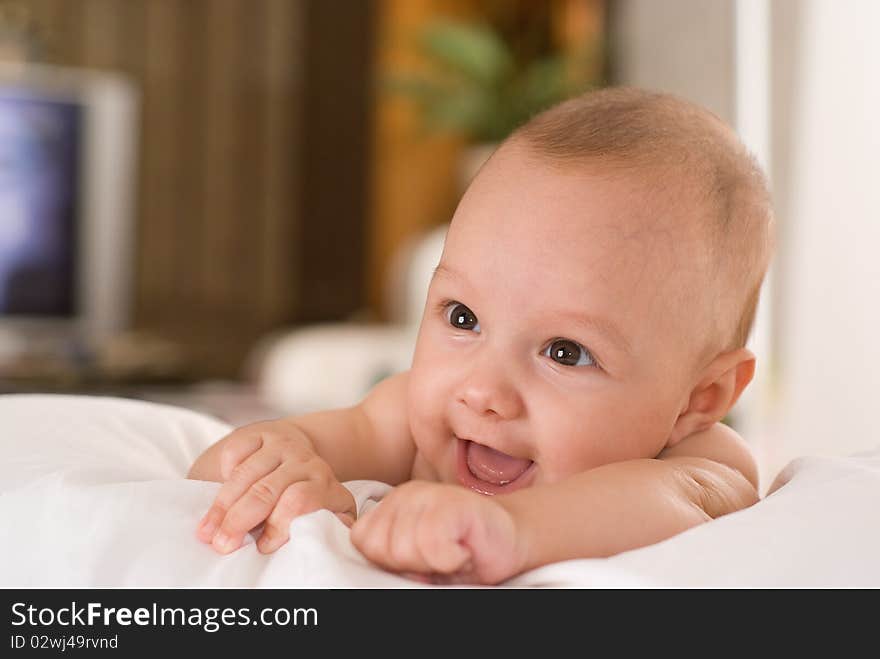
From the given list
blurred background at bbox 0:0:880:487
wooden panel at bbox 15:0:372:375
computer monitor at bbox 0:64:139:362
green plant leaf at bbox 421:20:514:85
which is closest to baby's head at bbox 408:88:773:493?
blurred background at bbox 0:0:880:487

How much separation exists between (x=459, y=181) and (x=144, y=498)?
183 inches

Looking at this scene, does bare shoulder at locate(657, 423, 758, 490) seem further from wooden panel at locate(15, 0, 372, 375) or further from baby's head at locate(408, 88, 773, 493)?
wooden panel at locate(15, 0, 372, 375)

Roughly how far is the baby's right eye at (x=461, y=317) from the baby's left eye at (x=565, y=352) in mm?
74

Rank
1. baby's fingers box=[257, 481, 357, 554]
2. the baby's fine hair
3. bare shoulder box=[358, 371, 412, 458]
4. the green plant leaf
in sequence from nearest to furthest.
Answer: baby's fingers box=[257, 481, 357, 554] → the baby's fine hair → bare shoulder box=[358, 371, 412, 458] → the green plant leaf

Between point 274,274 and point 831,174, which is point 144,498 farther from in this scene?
point 274,274

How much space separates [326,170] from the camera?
5250 mm

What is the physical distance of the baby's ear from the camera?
0.90 m

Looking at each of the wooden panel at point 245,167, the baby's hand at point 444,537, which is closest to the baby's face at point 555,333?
the baby's hand at point 444,537

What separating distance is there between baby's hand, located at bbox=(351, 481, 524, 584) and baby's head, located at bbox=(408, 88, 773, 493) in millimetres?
218

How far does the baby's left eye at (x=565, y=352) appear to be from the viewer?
798mm

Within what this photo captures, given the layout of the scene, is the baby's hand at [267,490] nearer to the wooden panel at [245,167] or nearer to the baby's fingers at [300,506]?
the baby's fingers at [300,506]
